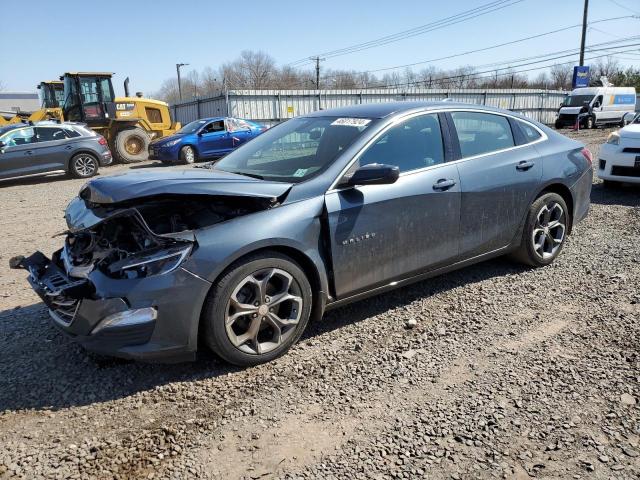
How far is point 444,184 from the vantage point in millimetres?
3771

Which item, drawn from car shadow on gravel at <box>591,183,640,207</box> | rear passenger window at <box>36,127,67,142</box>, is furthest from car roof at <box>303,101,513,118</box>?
rear passenger window at <box>36,127,67,142</box>

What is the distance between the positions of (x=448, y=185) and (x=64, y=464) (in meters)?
3.07

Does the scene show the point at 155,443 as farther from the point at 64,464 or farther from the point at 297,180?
the point at 297,180

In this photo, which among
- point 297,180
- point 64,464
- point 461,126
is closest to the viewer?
point 64,464

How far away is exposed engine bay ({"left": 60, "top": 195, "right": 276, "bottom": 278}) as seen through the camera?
2.76 m

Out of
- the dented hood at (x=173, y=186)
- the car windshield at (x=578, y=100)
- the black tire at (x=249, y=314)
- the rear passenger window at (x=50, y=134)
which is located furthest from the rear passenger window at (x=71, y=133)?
the car windshield at (x=578, y=100)

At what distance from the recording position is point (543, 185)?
4488 mm

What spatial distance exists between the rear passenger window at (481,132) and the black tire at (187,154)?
13516mm

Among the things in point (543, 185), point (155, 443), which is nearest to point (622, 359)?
point (543, 185)

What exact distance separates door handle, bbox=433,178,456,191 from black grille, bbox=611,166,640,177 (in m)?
5.63

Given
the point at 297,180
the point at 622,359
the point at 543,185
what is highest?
the point at 297,180

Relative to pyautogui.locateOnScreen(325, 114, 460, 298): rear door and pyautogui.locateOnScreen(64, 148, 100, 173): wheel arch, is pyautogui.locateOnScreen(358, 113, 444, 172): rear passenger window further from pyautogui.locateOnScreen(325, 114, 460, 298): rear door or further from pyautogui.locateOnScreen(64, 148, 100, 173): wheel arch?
pyautogui.locateOnScreen(64, 148, 100, 173): wheel arch

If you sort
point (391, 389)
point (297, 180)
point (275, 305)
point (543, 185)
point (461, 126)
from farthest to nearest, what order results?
point (543, 185), point (461, 126), point (297, 180), point (275, 305), point (391, 389)

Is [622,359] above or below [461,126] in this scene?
below
